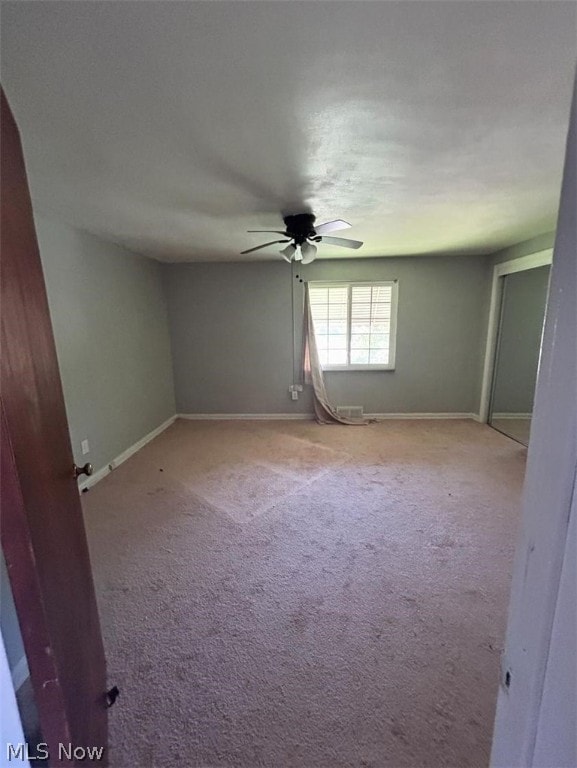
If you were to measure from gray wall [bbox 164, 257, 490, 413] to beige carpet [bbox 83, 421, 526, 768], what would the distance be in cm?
165

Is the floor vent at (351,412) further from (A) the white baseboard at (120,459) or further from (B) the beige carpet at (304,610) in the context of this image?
(A) the white baseboard at (120,459)

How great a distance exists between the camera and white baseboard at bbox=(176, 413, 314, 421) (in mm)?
4703

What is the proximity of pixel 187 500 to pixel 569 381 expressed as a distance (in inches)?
105

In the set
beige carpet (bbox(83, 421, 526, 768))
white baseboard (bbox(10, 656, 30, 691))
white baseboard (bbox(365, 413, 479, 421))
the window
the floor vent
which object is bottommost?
beige carpet (bbox(83, 421, 526, 768))

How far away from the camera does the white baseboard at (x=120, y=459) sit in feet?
9.27

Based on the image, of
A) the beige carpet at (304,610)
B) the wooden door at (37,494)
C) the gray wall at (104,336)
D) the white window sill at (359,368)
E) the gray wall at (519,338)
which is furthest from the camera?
the white window sill at (359,368)

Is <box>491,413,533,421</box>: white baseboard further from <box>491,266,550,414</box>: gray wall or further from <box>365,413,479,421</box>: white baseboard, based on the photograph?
<box>365,413,479,421</box>: white baseboard

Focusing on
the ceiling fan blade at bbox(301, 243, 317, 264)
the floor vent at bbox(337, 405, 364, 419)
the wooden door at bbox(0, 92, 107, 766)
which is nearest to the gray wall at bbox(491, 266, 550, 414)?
the floor vent at bbox(337, 405, 364, 419)

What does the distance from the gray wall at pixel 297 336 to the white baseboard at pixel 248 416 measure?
67 millimetres

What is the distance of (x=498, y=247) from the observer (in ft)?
12.6

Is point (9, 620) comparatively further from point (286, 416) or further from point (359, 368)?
point (359, 368)

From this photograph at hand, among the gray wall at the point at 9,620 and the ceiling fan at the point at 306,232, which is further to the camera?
the ceiling fan at the point at 306,232

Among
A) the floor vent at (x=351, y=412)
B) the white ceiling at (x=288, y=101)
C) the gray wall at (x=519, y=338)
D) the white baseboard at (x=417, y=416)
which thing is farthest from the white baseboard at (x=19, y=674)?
the gray wall at (x=519, y=338)

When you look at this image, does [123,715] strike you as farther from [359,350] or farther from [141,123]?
[359,350]
